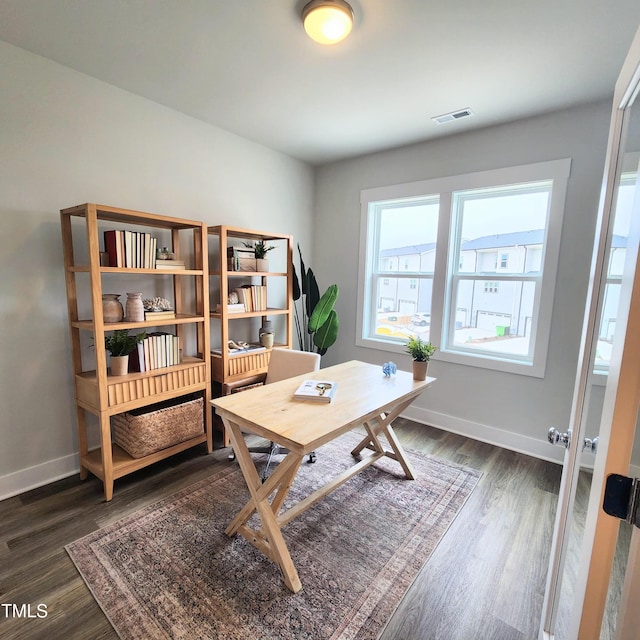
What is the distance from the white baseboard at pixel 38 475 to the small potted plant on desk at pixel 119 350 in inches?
30.2

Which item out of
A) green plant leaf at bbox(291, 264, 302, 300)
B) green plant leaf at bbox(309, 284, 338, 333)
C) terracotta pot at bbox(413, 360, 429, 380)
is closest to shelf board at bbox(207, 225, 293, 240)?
green plant leaf at bbox(291, 264, 302, 300)

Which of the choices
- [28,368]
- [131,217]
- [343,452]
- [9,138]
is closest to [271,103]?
[131,217]

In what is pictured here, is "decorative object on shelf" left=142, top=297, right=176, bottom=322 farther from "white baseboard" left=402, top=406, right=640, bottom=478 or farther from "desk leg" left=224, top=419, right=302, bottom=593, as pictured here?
"white baseboard" left=402, top=406, right=640, bottom=478

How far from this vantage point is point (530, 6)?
1.62 meters

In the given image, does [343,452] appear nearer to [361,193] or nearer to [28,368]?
[28,368]

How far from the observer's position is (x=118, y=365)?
7.45 feet

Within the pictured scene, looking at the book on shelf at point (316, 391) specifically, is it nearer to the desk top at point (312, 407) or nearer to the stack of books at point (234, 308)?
the desk top at point (312, 407)

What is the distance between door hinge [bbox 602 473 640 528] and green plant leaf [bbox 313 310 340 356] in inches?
121

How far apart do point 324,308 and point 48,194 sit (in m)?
2.36

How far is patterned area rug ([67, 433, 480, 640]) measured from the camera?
143 centimetres

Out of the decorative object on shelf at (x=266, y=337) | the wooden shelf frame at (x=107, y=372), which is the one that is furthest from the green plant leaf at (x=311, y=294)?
the wooden shelf frame at (x=107, y=372)

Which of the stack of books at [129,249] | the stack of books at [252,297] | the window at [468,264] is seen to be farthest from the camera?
the stack of books at [252,297]

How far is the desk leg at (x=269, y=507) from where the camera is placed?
5.24 feet

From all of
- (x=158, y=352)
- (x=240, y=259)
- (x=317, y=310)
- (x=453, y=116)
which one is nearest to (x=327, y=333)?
(x=317, y=310)
